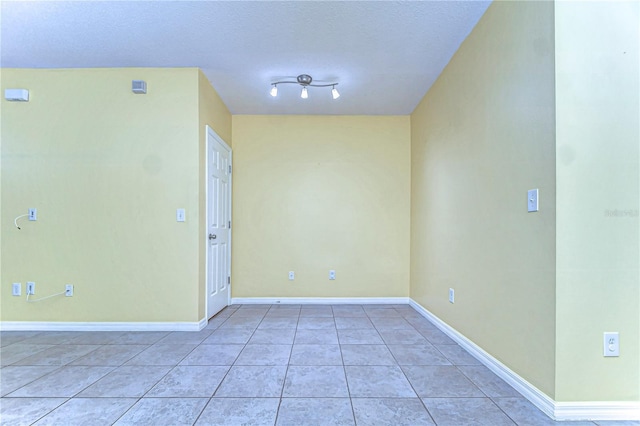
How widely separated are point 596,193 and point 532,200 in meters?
0.25

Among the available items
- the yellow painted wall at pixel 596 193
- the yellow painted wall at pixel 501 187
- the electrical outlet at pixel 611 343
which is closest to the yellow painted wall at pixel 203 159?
the yellow painted wall at pixel 501 187

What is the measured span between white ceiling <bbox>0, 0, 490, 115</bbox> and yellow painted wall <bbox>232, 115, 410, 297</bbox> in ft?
2.65

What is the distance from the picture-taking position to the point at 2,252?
9.20 ft

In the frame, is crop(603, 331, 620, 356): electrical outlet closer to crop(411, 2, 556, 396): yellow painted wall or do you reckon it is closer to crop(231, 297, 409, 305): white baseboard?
crop(411, 2, 556, 396): yellow painted wall

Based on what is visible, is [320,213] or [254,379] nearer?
[254,379]

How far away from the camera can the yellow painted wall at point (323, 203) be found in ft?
12.7

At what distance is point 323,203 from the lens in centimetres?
390

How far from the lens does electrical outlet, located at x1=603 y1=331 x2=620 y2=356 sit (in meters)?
1.44

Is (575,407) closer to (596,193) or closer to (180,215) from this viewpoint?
(596,193)

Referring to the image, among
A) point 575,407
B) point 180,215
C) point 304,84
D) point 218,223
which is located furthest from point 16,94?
point 575,407

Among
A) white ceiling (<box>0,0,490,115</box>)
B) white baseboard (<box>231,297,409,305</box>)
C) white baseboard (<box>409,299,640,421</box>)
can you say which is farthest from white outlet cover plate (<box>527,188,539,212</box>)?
white baseboard (<box>231,297,409,305</box>)

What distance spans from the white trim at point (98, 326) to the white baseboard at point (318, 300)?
1.04 metres

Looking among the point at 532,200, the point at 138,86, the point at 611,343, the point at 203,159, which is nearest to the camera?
the point at 611,343

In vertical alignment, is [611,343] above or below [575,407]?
above
